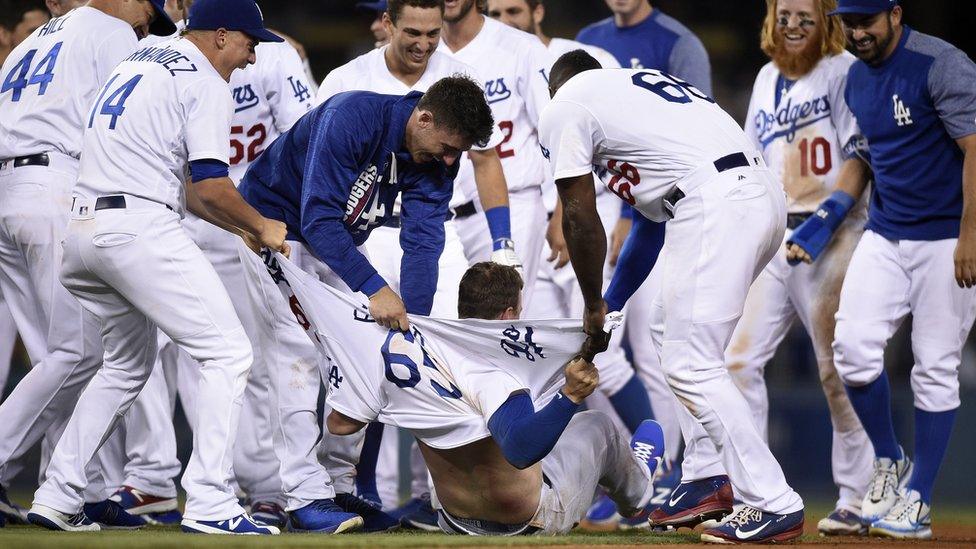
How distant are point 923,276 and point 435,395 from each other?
264 cm

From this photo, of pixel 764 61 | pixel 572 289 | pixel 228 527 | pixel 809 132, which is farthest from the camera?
pixel 764 61

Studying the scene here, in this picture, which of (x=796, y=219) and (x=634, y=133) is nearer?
(x=634, y=133)

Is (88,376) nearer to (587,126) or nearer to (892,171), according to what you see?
(587,126)

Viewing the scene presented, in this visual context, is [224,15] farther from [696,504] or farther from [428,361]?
[696,504]

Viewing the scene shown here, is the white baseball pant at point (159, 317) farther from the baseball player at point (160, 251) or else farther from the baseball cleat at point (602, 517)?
the baseball cleat at point (602, 517)

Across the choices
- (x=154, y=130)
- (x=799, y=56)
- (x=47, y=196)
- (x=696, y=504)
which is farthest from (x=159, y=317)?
(x=799, y=56)

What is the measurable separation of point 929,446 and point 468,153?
2787mm

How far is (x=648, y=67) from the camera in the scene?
735cm

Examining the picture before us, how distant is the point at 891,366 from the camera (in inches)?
432

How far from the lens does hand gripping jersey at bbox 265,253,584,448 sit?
15.5 ft

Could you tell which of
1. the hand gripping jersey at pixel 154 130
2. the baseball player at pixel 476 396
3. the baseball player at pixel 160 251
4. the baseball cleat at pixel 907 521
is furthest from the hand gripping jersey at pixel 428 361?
the baseball cleat at pixel 907 521

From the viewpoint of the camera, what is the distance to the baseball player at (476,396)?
15.5 ft

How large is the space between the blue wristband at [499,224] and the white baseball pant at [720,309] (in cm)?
178

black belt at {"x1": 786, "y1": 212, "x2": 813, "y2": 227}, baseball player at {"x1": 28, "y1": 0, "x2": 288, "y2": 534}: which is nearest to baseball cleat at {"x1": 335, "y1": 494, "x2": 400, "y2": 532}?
baseball player at {"x1": 28, "y1": 0, "x2": 288, "y2": 534}
